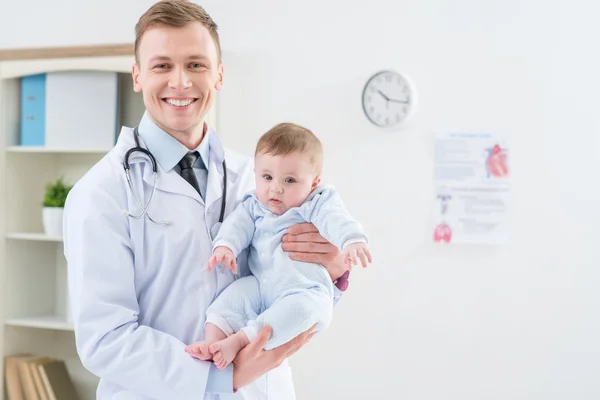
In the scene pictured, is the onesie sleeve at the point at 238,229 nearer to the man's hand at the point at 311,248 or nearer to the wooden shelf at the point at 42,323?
the man's hand at the point at 311,248

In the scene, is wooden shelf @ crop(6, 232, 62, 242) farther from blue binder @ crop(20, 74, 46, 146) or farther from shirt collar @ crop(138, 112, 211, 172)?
shirt collar @ crop(138, 112, 211, 172)

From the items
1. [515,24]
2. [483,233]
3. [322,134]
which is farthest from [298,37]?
[483,233]

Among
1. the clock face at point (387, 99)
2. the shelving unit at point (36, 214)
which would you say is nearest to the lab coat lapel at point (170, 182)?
the clock face at point (387, 99)

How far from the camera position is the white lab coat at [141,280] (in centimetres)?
147

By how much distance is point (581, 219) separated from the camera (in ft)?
9.40

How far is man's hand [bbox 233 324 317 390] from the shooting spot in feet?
4.90

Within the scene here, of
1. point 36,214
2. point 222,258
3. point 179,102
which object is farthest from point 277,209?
point 36,214

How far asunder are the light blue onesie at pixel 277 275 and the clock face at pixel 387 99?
140 centimetres

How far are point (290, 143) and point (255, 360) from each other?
0.48 meters

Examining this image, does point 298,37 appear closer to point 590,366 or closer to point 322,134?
point 322,134

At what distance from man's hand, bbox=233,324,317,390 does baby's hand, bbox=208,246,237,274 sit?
15cm

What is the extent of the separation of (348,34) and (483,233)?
0.97 m

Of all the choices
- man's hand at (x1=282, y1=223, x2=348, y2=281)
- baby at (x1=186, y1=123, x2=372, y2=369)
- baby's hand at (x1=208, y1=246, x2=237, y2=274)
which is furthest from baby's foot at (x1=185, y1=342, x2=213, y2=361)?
man's hand at (x1=282, y1=223, x2=348, y2=281)

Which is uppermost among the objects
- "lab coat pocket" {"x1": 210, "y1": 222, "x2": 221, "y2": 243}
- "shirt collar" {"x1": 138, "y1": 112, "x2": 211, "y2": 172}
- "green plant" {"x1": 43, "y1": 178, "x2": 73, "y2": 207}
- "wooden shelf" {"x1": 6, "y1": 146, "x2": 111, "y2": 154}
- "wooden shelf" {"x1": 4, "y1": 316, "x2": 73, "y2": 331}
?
"wooden shelf" {"x1": 6, "y1": 146, "x2": 111, "y2": 154}
